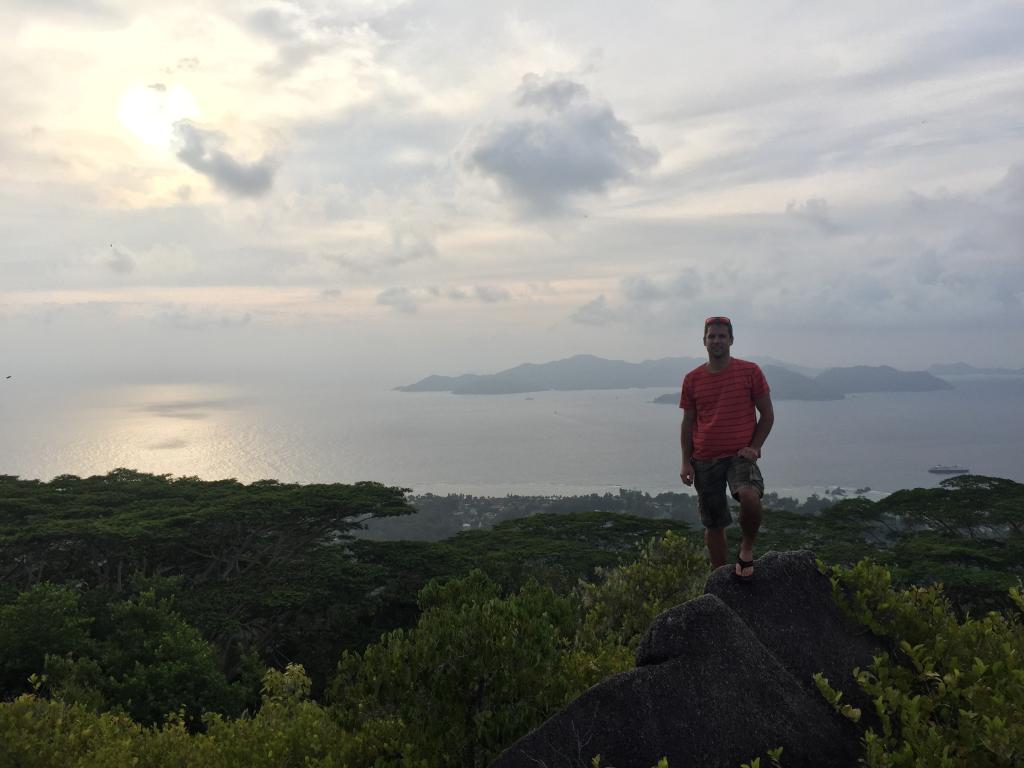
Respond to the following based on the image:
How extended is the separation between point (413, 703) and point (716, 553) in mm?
4077

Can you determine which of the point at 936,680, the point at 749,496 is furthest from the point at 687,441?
the point at 936,680

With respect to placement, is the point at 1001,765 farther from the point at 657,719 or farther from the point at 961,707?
the point at 657,719

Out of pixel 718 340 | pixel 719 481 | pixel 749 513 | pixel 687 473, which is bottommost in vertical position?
pixel 749 513

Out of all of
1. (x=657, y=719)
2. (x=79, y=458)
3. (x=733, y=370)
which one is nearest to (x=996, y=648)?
(x=657, y=719)

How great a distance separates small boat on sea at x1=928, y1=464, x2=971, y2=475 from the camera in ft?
544

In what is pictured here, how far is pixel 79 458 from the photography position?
603 ft

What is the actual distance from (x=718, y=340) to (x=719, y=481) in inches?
65.1

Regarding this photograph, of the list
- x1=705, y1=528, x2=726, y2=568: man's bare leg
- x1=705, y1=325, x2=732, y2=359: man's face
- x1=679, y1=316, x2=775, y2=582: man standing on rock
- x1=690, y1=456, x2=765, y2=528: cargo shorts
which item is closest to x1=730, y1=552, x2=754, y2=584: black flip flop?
x1=679, y1=316, x2=775, y2=582: man standing on rock

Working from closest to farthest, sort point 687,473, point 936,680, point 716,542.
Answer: point 936,680 → point 687,473 → point 716,542

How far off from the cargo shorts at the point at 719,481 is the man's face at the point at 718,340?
1.21m

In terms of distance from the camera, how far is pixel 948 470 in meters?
170

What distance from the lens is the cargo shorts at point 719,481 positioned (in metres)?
7.33

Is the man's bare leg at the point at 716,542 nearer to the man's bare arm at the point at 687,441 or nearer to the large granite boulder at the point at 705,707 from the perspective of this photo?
the man's bare arm at the point at 687,441

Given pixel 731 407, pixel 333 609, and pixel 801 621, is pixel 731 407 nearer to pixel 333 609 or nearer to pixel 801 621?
pixel 801 621
